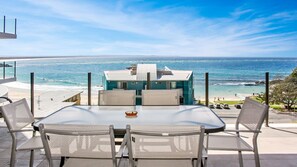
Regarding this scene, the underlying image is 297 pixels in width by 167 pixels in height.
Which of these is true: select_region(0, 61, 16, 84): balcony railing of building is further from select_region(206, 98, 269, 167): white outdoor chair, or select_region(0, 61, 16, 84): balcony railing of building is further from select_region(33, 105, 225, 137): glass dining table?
select_region(206, 98, 269, 167): white outdoor chair

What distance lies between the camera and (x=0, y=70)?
296 inches

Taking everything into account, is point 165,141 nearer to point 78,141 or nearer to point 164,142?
point 164,142

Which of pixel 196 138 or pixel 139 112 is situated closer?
pixel 196 138

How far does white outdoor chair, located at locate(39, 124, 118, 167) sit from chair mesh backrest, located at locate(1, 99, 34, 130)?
2.26ft

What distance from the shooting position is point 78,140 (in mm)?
1761

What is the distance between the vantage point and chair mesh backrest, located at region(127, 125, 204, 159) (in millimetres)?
1689

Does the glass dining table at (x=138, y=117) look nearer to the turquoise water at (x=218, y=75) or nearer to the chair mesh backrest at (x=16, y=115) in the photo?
the chair mesh backrest at (x=16, y=115)

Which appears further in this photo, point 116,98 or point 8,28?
point 8,28

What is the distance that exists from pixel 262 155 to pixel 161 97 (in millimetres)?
1301

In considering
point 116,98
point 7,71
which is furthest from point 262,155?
point 7,71

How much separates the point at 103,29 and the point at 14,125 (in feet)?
97.8

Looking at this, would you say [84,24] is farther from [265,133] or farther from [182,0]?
Result: [265,133]

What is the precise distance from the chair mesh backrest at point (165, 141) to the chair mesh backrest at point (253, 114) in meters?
0.86

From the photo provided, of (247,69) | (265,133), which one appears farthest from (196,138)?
(247,69)
